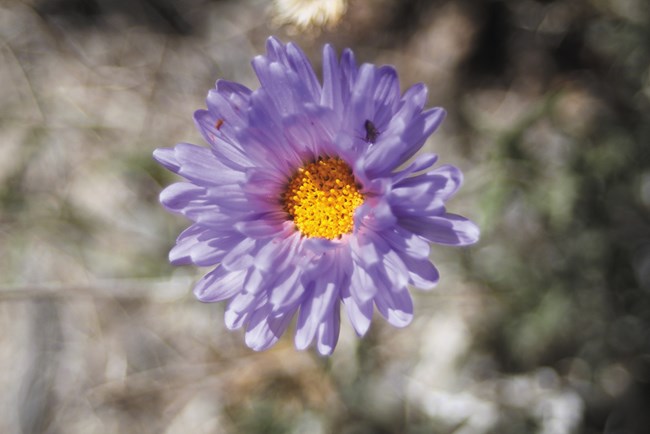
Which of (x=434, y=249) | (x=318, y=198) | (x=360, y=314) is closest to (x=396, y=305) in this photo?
(x=360, y=314)

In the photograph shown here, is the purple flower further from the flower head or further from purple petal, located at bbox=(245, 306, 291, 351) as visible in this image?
the flower head

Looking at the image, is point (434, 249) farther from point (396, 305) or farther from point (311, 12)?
point (396, 305)

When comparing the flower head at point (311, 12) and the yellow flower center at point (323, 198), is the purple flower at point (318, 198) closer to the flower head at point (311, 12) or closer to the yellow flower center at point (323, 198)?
the yellow flower center at point (323, 198)

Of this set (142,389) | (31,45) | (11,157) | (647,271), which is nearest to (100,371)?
(142,389)

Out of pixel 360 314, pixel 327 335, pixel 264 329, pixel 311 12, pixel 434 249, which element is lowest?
pixel 434 249

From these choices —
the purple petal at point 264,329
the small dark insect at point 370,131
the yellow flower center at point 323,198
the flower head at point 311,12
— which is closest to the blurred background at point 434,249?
the flower head at point 311,12

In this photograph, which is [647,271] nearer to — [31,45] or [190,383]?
[190,383]

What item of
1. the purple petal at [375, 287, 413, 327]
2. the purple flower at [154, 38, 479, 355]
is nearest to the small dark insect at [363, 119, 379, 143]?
the purple flower at [154, 38, 479, 355]
